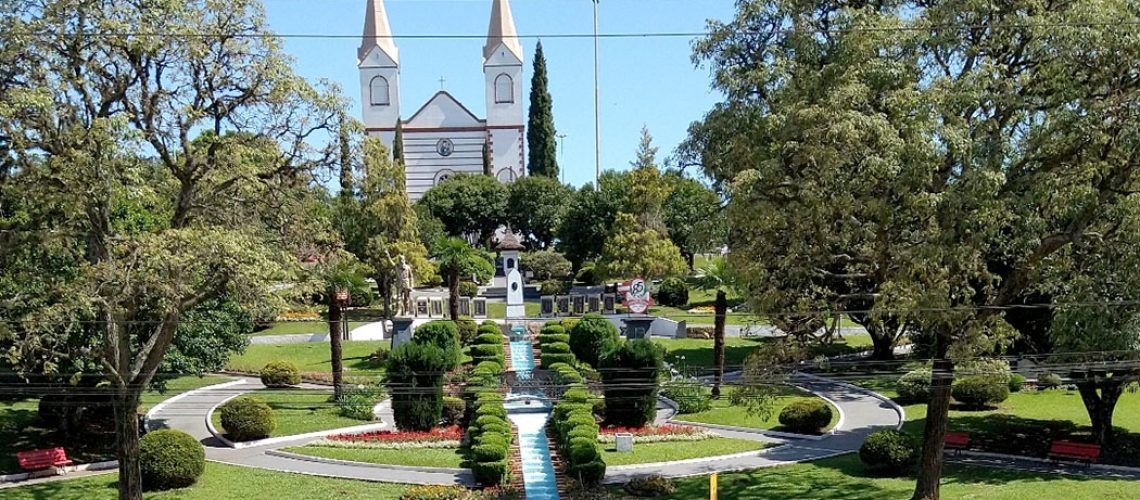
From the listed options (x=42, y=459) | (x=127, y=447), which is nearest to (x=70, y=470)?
(x=42, y=459)

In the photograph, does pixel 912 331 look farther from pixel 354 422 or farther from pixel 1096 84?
pixel 354 422

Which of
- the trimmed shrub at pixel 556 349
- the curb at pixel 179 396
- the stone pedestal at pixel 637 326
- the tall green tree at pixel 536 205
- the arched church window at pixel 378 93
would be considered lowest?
the curb at pixel 179 396

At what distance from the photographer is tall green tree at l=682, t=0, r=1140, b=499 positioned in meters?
16.8

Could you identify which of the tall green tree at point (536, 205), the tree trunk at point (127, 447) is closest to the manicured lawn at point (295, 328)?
the tree trunk at point (127, 447)

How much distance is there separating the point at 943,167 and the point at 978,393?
14426mm

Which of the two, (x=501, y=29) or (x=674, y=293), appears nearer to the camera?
(x=674, y=293)

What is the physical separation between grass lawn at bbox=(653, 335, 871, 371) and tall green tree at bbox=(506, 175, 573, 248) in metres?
42.9

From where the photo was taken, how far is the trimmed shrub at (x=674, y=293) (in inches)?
2228

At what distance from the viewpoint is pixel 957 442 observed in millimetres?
23828

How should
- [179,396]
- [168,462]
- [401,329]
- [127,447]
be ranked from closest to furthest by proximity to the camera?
[127,447]
[168,462]
[179,396]
[401,329]

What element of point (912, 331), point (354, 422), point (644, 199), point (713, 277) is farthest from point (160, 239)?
point (644, 199)

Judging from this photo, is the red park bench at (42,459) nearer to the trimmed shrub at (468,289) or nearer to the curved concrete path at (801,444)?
the curved concrete path at (801,444)

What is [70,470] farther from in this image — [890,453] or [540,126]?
[540,126]

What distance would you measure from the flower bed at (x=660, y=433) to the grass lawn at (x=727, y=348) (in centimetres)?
856
